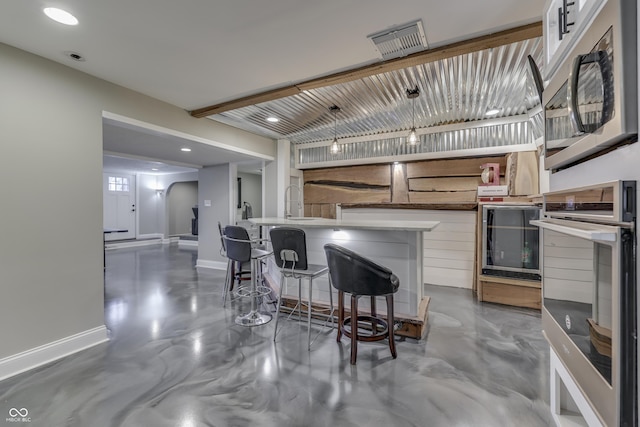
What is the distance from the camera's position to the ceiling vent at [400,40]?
2096mm

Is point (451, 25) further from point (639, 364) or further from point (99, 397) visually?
point (99, 397)

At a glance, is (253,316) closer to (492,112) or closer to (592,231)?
(592,231)

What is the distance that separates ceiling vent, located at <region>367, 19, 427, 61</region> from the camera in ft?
6.88

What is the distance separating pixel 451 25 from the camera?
81.4 inches

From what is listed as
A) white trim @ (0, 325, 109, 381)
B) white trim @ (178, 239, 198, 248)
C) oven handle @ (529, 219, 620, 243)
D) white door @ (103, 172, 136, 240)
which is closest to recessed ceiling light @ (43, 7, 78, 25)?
white trim @ (0, 325, 109, 381)

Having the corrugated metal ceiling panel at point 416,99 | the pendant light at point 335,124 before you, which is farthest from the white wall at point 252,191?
the pendant light at point 335,124

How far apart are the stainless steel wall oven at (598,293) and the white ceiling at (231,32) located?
1.51m

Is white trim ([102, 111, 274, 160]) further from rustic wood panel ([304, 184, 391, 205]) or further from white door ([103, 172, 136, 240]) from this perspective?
white door ([103, 172, 136, 240])

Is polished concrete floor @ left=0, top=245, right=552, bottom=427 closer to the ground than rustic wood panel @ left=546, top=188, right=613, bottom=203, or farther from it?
closer to the ground

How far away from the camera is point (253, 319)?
126 inches

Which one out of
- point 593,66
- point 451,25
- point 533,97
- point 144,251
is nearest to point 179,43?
point 451,25

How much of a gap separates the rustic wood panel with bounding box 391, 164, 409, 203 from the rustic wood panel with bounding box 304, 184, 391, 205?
135mm

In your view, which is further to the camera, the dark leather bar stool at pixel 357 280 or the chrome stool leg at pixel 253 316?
the chrome stool leg at pixel 253 316

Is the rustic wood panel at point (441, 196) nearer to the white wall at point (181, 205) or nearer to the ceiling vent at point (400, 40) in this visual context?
the ceiling vent at point (400, 40)
